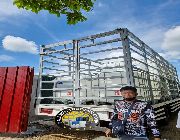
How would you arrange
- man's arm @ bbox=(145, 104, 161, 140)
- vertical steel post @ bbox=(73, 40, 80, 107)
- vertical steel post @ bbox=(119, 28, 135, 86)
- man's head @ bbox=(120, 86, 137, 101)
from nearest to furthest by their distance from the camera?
man's arm @ bbox=(145, 104, 161, 140)
man's head @ bbox=(120, 86, 137, 101)
vertical steel post @ bbox=(119, 28, 135, 86)
vertical steel post @ bbox=(73, 40, 80, 107)

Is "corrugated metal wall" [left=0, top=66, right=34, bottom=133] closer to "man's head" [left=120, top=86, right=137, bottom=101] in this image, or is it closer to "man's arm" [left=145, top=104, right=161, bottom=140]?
"man's head" [left=120, top=86, right=137, bottom=101]

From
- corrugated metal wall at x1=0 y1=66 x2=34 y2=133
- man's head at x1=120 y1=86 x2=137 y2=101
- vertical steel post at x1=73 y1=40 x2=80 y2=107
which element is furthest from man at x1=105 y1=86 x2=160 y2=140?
corrugated metal wall at x1=0 y1=66 x2=34 y2=133

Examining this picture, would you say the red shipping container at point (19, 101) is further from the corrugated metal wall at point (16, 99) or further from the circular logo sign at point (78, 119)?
the circular logo sign at point (78, 119)

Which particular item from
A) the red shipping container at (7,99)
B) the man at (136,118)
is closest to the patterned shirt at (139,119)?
the man at (136,118)

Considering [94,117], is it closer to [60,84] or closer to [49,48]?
[60,84]

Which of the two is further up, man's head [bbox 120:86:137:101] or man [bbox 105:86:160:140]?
man's head [bbox 120:86:137:101]

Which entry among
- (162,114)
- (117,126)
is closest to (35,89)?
(162,114)

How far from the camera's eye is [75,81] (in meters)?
7.19

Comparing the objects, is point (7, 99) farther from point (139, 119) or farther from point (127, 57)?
point (139, 119)

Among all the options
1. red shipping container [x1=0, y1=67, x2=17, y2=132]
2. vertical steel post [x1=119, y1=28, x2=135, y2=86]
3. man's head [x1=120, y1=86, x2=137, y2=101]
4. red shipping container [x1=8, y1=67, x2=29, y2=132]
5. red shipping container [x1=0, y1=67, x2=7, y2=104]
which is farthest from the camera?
red shipping container [x1=0, y1=67, x2=7, y2=104]

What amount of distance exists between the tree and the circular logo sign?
3.04 m

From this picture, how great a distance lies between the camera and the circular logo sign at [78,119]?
6.25 m

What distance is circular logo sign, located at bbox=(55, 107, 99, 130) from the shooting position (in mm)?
6251

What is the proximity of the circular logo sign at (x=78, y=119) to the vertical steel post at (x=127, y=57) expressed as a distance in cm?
127
